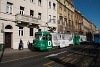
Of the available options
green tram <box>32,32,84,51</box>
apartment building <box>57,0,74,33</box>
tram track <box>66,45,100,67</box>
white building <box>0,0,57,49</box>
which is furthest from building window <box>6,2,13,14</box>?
apartment building <box>57,0,74,33</box>

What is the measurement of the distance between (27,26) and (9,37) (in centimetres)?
492

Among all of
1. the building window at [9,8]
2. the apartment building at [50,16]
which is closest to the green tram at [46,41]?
the building window at [9,8]

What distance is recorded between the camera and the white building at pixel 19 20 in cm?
2716

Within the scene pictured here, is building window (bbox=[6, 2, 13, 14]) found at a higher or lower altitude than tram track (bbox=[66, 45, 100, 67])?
higher

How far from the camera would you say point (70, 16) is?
2410 inches

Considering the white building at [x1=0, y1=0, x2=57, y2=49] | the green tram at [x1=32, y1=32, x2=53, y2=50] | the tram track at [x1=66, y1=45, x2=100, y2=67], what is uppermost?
the white building at [x1=0, y1=0, x2=57, y2=49]

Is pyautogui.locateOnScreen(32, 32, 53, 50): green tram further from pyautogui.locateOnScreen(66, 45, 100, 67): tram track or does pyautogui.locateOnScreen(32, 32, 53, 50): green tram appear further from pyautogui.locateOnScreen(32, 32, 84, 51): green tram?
pyautogui.locateOnScreen(66, 45, 100, 67): tram track

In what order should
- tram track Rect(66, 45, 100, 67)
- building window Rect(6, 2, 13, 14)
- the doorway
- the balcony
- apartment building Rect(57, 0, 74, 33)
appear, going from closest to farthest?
tram track Rect(66, 45, 100, 67), building window Rect(6, 2, 13, 14), the doorway, the balcony, apartment building Rect(57, 0, 74, 33)

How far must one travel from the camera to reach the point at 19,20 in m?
28.8

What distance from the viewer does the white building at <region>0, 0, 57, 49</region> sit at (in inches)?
1069

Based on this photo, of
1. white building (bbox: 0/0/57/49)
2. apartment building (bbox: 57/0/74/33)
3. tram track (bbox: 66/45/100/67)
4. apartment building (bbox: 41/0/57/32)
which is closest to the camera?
tram track (bbox: 66/45/100/67)

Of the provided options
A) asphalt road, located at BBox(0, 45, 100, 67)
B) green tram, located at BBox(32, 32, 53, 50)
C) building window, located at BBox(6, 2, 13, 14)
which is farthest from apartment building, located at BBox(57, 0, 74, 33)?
asphalt road, located at BBox(0, 45, 100, 67)

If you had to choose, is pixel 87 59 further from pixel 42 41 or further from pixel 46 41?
pixel 46 41

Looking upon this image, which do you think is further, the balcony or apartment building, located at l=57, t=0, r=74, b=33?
apartment building, located at l=57, t=0, r=74, b=33
